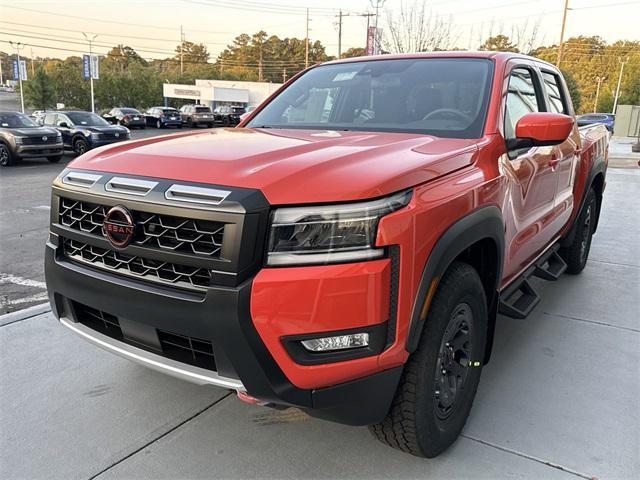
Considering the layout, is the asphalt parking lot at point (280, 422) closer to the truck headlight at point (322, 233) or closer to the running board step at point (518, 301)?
the running board step at point (518, 301)

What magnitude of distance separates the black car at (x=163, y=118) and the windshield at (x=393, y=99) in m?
35.8

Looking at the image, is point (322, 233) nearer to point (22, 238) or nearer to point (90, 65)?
point (22, 238)

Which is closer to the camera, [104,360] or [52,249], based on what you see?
[52,249]

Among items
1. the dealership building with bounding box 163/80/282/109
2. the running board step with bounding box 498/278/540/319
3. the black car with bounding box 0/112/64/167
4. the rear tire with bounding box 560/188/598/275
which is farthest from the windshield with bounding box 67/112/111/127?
the dealership building with bounding box 163/80/282/109

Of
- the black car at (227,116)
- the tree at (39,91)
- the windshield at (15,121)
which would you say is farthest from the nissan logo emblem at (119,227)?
the tree at (39,91)

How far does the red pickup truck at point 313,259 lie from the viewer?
1.87 meters

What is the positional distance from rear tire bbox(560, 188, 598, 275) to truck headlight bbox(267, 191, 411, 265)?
3732 millimetres

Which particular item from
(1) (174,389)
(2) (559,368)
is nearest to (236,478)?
(1) (174,389)

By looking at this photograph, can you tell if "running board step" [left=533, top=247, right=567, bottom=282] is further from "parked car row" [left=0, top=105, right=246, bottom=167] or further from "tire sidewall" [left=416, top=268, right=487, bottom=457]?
"parked car row" [left=0, top=105, right=246, bottom=167]

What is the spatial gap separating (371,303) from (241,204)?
1.86 feet

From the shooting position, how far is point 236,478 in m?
2.38

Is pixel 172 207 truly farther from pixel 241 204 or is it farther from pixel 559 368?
pixel 559 368

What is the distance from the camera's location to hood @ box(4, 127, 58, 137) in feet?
50.7

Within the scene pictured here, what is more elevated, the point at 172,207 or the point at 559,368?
the point at 172,207
